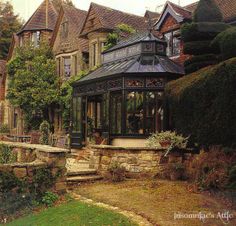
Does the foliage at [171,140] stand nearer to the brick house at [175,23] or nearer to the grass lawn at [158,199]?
the grass lawn at [158,199]

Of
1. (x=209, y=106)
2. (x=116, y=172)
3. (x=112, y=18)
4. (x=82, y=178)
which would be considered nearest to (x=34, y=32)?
(x=112, y=18)

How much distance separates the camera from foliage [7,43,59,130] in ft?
97.8

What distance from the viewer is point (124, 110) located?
1577 cm

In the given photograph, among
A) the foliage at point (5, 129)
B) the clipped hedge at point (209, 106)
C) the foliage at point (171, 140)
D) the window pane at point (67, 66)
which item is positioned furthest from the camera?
the foliage at point (5, 129)

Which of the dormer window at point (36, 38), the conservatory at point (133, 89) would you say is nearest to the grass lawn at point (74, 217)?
the conservatory at point (133, 89)

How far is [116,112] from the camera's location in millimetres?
16484

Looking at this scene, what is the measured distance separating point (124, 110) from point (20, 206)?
24.6 ft

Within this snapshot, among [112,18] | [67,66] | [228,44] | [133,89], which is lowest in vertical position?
[133,89]

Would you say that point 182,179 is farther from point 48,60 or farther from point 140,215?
point 48,60

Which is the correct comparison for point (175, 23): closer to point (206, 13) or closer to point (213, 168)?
point (206, 13)

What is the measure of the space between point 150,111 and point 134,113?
63 centimetres

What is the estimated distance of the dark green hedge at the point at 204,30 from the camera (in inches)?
618

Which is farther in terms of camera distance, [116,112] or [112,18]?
[112,18]

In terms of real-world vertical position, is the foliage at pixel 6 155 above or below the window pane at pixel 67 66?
below
